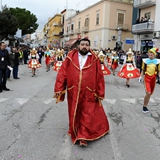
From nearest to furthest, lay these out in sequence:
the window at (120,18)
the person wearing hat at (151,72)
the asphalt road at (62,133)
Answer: the asphalt road at (62,133) → the person wearing hat at (151,72) → the window at (120,18)

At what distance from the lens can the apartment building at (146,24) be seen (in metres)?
24.2

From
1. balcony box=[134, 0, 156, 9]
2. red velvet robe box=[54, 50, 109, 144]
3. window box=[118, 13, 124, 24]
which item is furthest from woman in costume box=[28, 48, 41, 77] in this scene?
window box=[118, 13, 124, 24]

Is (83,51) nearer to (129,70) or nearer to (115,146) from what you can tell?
(115,146)

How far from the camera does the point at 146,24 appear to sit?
979 inches

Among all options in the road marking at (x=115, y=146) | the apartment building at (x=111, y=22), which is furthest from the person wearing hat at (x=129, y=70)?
the apartment building at (x=111, y=22)

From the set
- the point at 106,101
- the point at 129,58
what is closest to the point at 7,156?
the point at 106,101

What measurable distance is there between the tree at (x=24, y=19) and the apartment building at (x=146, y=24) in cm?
2676

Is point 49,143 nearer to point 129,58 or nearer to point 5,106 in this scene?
point 5,106

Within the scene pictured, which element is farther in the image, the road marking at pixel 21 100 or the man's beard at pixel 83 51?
the road marking at pixel 21 100

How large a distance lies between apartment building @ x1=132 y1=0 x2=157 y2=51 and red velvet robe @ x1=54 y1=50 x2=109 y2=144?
21.1 m

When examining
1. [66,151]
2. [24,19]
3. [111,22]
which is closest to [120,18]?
[111,22]

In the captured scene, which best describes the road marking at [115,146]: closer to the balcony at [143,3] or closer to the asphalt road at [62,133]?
the asphalt road at [62,133]

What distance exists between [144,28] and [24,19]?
30354mm

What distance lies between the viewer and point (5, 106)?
254 inches
